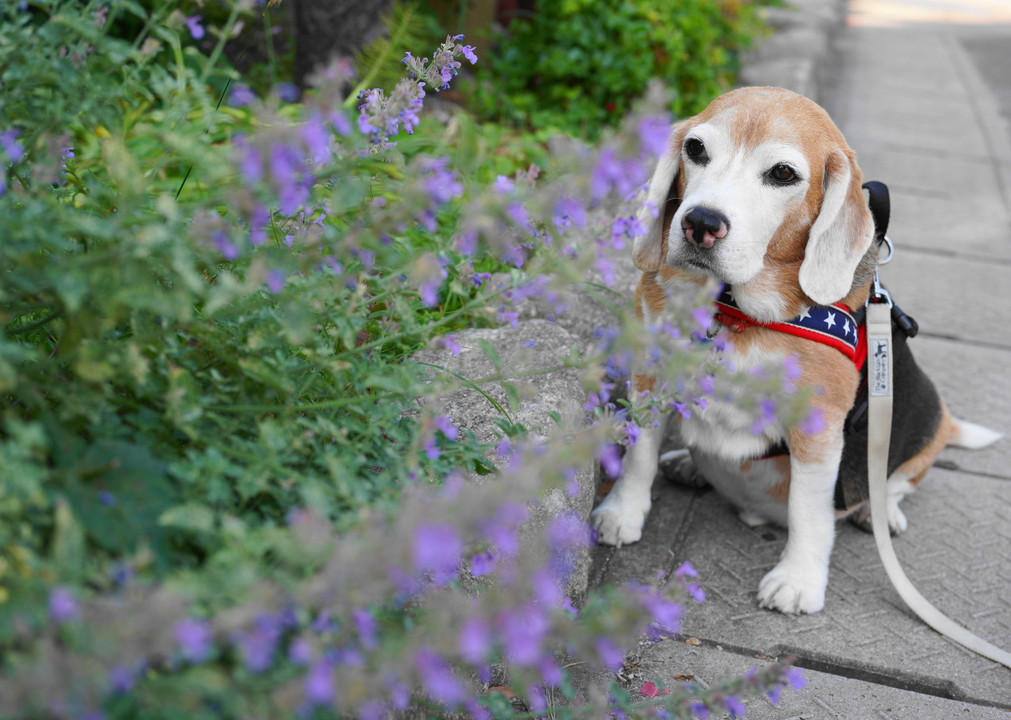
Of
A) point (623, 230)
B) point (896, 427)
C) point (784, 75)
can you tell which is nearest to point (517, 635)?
point (623, 230)

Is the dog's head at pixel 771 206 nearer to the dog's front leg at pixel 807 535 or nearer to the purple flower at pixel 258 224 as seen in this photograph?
the dog's front leg at pixel 807 535

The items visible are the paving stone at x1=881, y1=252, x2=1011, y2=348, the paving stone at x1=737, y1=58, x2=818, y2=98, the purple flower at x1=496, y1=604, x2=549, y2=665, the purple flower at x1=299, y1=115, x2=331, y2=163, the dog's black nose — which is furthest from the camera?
the paving stone at x1=737, y1=58, x2=818, y2=98

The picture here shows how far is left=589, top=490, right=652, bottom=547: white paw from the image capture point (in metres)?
2.70

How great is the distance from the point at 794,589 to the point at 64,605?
2012 mm

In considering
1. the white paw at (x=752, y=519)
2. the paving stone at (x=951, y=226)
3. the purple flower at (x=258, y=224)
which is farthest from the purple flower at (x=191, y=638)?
the paving stone at (x=951, y=226)

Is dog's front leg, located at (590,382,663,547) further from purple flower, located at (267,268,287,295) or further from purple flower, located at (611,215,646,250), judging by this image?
purple flower, located at (267,268,287,295)

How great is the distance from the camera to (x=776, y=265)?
2422mm

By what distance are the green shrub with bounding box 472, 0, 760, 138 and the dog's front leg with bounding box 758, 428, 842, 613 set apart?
3.30 meters

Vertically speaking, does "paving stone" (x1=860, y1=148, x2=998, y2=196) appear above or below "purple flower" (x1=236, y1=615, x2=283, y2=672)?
below

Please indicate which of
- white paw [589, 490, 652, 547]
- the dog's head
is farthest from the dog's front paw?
the dog's head

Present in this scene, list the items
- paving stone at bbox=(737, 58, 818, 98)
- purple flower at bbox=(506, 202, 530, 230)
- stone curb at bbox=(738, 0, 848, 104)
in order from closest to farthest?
purple flower at bbox=(506, 202, 530, 230)
paving stone at bbox=(737, 58, 818, 98)
stone curb at bbox=(738, 0, 848, 104)

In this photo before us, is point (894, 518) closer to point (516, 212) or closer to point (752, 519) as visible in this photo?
point (752, 519)

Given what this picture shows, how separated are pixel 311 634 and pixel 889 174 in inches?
244

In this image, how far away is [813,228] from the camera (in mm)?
2402
